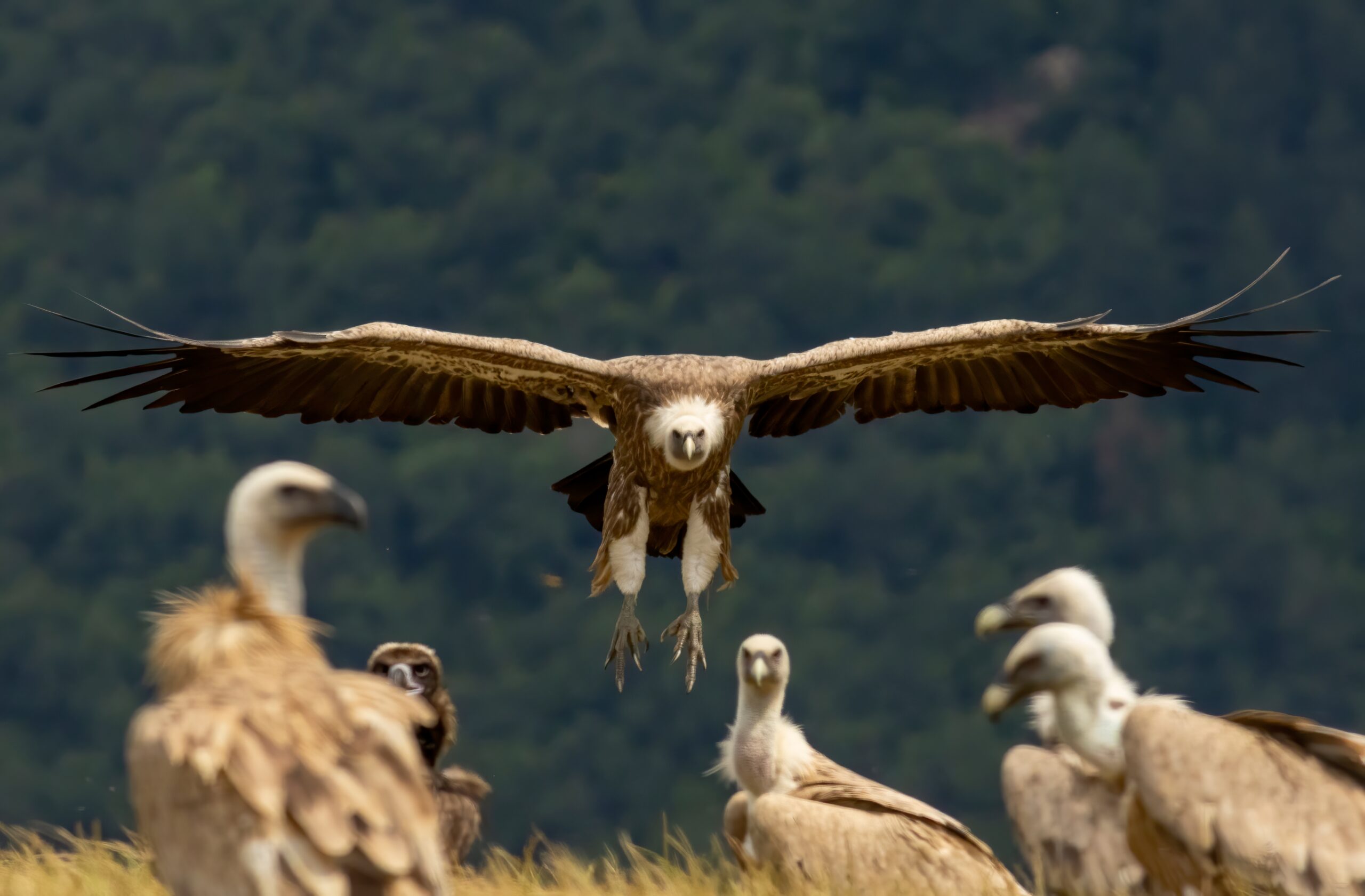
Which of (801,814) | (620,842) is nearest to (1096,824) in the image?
(801,814)

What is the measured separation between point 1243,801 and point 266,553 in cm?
289

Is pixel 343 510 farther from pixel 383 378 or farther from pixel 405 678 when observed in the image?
pixel 383 378

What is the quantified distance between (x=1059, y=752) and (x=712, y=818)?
26086 mm

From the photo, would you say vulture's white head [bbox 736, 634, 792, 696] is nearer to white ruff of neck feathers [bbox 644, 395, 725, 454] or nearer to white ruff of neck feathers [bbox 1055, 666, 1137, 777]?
white ruff of neck feathers [bbox 644, 395, 725, 454]

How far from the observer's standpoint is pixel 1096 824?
631 centimetres

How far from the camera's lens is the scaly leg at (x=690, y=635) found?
27.4ft

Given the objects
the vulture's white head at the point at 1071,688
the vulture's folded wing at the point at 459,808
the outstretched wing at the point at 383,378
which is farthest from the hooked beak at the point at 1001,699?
the outstretched wing at the point at 383,378

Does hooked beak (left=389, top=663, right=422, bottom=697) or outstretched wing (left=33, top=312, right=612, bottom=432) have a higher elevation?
outstretched wing (left=33, top=312, right=612, bottom=432)

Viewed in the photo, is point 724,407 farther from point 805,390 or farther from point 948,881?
point 948,881

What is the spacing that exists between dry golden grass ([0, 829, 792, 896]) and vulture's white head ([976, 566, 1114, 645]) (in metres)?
1.99

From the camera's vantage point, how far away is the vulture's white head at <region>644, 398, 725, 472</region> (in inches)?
325

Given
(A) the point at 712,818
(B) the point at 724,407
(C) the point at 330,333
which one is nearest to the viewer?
(C) the point at 330,333

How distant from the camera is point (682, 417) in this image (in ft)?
27.6

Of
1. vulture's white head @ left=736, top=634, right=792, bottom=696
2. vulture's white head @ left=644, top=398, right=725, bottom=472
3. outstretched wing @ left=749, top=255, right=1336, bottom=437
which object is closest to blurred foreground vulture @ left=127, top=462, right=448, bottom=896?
vulture's white head @ left=736, top=634, right=792, bottom=696
